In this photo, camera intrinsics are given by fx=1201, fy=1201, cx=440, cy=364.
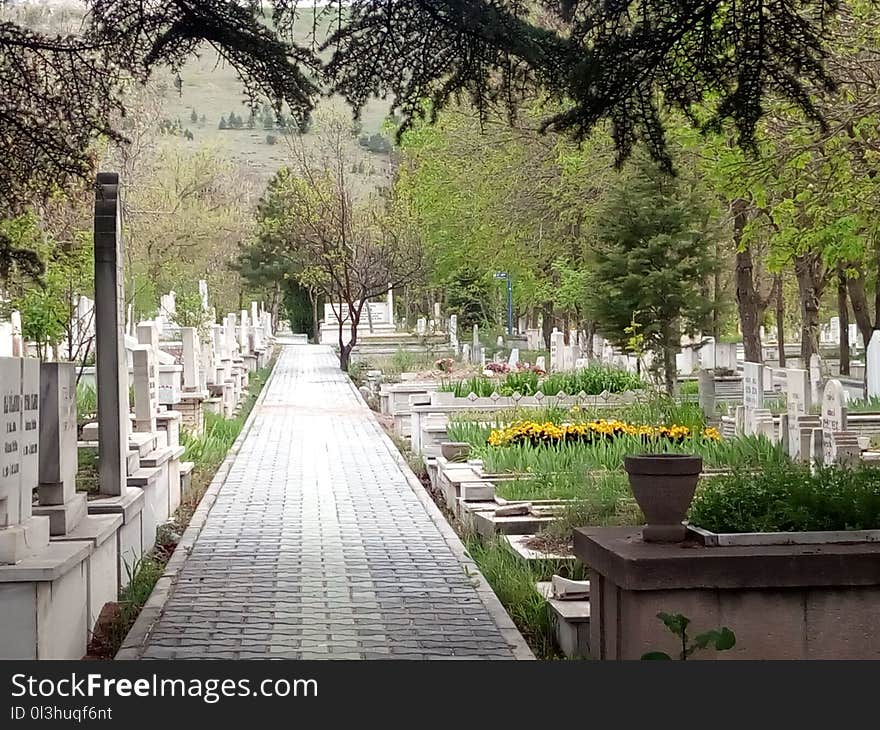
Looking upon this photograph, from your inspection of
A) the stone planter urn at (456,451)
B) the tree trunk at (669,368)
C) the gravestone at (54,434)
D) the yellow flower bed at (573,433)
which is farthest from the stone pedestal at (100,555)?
the tree trunk at (669,368)

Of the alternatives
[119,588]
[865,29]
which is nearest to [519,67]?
[119,588]

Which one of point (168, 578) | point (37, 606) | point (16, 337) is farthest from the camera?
point (16, 337)

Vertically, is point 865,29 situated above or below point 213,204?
below

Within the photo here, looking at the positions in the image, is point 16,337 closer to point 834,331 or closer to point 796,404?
point 796,404

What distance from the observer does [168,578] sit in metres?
9.09

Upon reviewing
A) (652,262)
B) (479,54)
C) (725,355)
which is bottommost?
(725,355)

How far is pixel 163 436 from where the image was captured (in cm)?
1368

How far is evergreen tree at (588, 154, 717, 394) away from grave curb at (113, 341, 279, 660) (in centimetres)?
926

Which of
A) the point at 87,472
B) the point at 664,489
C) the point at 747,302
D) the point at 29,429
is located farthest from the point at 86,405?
the point at 747,302

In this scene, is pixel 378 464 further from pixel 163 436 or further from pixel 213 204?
pixel 213 204

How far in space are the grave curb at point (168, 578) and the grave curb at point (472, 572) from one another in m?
2.19

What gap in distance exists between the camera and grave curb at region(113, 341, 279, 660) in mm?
7133

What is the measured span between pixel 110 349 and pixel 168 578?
216cm

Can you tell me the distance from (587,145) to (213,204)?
1683 inches
